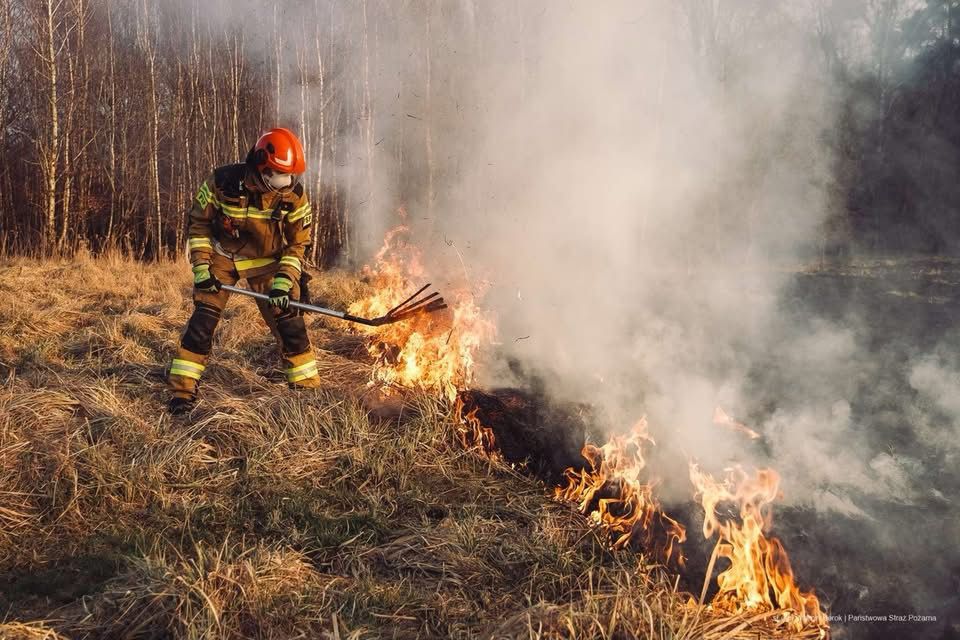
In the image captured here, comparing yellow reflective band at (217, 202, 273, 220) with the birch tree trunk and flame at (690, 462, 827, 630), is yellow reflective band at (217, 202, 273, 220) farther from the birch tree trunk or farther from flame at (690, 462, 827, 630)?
the birch tree trunk

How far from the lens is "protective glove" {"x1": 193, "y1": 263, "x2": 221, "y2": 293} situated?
165 inches

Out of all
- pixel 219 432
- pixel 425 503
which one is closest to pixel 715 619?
pixel 425 503

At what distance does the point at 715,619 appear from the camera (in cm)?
237

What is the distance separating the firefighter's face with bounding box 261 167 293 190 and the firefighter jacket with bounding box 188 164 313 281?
70 mm

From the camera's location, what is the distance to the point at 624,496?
3.50m

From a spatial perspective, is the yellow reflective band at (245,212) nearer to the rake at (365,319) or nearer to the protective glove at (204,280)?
the protective glove at (204,280)

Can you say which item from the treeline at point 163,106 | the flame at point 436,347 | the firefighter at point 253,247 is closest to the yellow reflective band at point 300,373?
the firefighter at point 253,247

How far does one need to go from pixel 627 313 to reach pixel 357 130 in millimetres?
11248

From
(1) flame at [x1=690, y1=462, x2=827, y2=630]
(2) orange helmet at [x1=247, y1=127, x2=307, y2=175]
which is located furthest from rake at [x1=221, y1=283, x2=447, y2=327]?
(1) flame at [x1=690, y1=462, x2=827, y2=630]

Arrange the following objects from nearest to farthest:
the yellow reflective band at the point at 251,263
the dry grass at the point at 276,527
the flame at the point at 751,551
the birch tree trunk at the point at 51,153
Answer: the dry grass at the point at 276,527
the flame at the point at 751,551
the yellow reflective band at the point at 251,263
the birch tree trunk at the point at 51,153

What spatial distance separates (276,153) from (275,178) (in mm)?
185

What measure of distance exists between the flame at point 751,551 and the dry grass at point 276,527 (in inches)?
12.6

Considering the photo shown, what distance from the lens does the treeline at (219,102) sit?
1304 centimetres

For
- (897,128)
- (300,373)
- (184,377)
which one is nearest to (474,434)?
(300,373)
